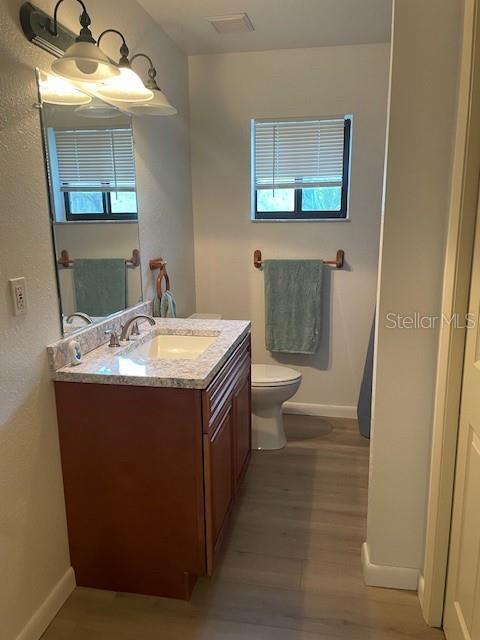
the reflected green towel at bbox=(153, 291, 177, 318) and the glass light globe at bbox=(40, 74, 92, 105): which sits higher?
the glass light globe at bbox=(40, 74, 92, 105)

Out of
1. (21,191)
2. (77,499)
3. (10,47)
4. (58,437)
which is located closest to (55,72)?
(10,47)

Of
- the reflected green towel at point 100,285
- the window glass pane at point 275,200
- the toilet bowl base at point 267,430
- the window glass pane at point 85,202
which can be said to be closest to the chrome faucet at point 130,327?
the reflected green towel at point 100,285

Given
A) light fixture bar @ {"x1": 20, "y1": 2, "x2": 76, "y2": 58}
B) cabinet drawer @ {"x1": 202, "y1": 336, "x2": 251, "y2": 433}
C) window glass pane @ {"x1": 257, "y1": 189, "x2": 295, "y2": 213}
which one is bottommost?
cabinet drawer @ {"x1": 202, "y1": 336, "x2": 251, "y2": 433}

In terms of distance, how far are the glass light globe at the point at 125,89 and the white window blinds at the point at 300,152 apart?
4.43 ft

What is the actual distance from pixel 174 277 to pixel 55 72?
4.98ft

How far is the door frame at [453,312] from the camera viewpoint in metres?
1.38

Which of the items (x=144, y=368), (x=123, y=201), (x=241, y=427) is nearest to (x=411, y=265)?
(x=144, y=368)

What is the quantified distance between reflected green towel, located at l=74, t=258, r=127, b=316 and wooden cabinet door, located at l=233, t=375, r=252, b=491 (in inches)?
27.9

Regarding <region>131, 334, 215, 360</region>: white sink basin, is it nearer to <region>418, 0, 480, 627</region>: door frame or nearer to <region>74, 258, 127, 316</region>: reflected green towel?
<region>74, 258, 127, 316</region>: reflected green towel

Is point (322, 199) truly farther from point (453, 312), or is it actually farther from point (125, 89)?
point (453, 312)

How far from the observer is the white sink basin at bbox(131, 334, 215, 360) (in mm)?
2285

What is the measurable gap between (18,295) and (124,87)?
3.25 ft

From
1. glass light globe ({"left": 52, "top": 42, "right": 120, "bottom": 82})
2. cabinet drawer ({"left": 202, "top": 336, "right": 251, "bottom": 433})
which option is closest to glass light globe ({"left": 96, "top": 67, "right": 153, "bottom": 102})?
glass light globe ({"left": 52, "top": 42, "right": 120, "bottom": 82})

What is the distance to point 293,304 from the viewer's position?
329cm
